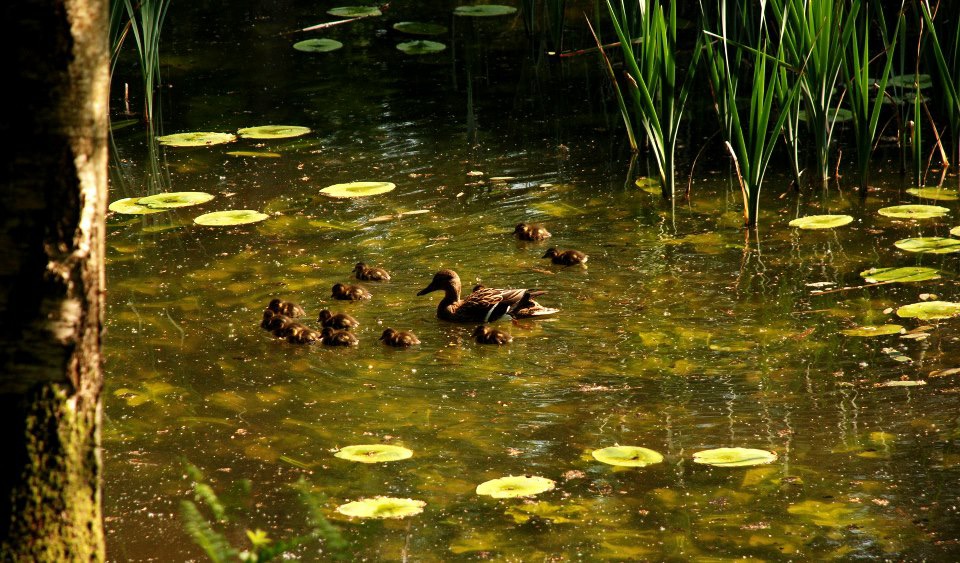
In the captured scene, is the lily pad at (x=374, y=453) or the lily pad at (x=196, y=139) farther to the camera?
the lily pad at (x=196, y=139)

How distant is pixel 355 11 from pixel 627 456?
998cm

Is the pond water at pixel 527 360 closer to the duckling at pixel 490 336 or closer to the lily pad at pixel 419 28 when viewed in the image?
the duckling at pixel 490 336

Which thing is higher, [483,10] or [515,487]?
[483,10]

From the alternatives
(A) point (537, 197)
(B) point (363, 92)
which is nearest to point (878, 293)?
(A) point (537, 197)

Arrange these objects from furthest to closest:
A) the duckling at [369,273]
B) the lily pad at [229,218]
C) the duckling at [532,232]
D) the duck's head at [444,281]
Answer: the lily pad at [229,218]
the duckling at [532,232]
the duckling at [369,273]
the duck's head at [444,281]

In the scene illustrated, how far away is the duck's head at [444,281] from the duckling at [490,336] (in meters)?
0.40

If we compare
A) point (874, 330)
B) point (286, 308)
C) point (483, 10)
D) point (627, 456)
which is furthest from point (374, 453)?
point (483, 10)

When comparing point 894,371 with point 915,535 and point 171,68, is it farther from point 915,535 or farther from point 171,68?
point 171,68

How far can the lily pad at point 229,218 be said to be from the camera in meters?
7.60

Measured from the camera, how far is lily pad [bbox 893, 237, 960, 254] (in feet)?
22.3

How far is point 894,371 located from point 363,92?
655 cm

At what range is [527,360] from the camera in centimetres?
575

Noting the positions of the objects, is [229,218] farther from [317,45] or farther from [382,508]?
[317,45]

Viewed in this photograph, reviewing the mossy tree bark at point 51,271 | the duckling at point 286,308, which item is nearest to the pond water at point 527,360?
the duckling at point 286,308
